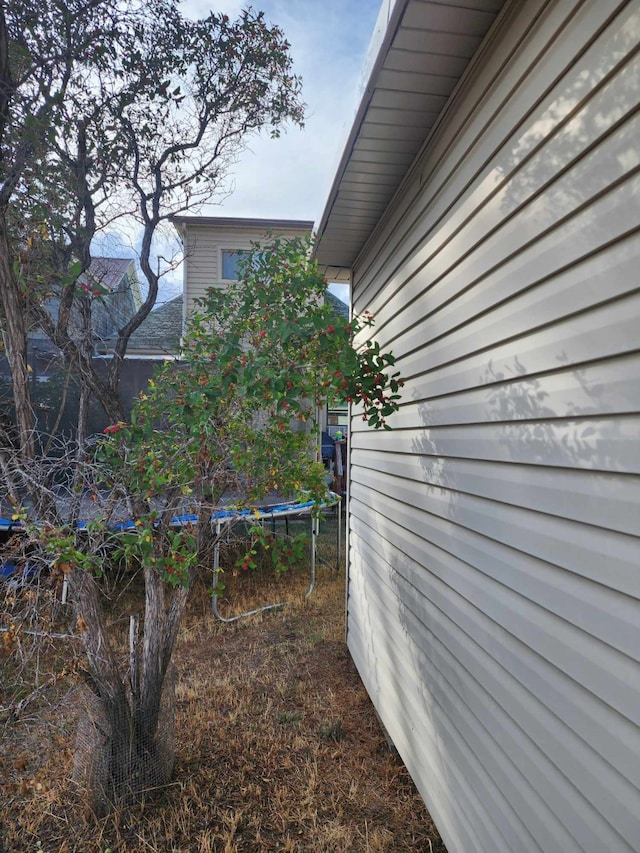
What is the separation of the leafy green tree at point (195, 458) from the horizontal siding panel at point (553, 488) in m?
0.69

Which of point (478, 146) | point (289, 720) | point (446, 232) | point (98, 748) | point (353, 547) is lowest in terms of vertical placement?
point (289, 720)

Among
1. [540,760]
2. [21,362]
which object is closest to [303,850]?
[540,760]

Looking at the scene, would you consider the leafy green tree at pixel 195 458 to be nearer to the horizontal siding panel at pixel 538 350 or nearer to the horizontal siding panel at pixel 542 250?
the horizontal siding panel at pixel 538 350

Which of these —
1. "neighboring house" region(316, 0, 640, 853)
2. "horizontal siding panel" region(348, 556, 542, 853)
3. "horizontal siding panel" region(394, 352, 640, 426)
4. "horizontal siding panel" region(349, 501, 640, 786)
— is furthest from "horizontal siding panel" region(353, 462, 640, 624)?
"horizontal siding panel" region(348, 556, 542, 853)

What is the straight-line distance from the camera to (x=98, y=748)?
2527 mm

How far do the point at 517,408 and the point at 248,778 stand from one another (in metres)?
2.39

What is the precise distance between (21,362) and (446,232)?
6.90 feet

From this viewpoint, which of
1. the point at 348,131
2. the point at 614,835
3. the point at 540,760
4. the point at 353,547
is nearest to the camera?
the point at 614,835

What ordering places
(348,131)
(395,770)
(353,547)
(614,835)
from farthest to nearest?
1. (353,547)
2. (395,770)
3. (348,131)
4. (614,835)

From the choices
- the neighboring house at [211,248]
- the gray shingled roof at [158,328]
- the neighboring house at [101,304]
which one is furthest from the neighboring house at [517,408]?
the neighboring house at [211,248]

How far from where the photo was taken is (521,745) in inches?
59.7

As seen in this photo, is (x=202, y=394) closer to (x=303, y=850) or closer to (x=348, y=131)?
(x=348, y=131)

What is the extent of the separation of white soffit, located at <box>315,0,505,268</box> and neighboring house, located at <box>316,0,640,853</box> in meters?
0.01

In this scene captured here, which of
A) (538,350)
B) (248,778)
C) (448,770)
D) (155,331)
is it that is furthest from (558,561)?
(155,331)
